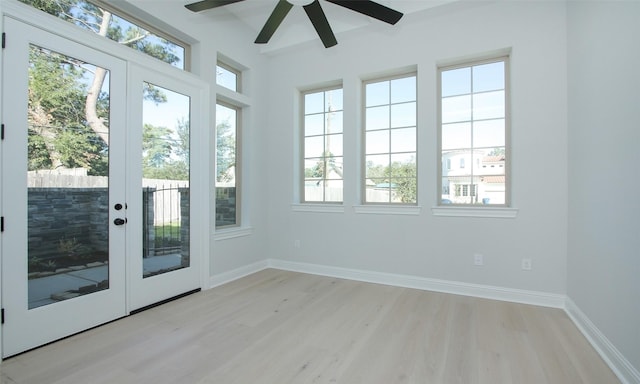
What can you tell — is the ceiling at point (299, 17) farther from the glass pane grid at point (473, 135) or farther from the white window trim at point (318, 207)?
the white window trim at point (318, 207)

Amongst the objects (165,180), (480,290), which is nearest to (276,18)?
(165,180)

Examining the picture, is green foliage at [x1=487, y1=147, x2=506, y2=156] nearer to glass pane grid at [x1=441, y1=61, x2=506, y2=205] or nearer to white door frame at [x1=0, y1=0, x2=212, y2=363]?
glass pane grid at [x1=441, y1=61, x2=506, y2=205]

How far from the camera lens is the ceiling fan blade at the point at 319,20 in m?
2.49

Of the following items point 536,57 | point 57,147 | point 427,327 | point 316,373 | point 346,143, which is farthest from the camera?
point 346,143

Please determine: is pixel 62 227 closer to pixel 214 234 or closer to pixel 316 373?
pixel 214 234

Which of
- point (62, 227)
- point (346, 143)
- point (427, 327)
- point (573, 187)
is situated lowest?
point (427, 327)

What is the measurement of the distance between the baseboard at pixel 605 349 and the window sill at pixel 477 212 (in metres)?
0.96

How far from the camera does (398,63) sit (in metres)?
3.70

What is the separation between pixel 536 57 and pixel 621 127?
1466 millimetres

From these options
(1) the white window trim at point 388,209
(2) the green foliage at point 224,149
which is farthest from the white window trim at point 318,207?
(2) the green foliage at point 224,149

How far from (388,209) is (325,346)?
1.97 m

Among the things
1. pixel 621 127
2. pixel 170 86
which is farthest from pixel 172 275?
pixel 621 127

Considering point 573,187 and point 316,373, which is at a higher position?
point 573,187

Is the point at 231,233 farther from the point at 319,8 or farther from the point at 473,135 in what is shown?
the point at 473,135
